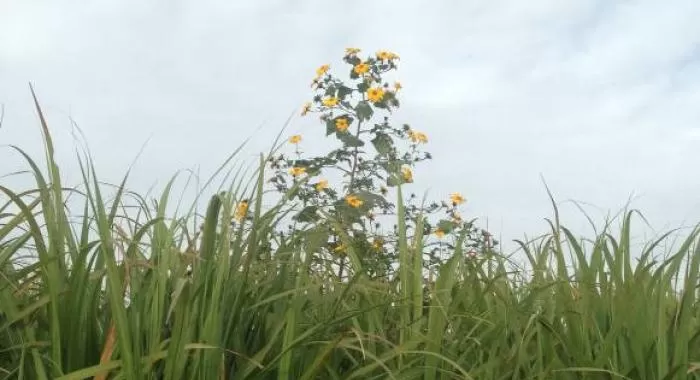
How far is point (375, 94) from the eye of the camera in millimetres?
5352

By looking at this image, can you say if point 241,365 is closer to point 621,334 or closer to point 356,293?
point 356,293

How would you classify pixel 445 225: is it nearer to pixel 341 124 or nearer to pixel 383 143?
pixel 383 143

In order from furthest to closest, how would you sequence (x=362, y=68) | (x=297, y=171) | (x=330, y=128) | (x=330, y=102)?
(x=362, y=68)
(x=330, y=102)
(x=330, y=128)
(x=297, y=171)

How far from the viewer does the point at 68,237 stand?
2.11 metres

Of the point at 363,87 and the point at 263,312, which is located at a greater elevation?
the point at 363,87

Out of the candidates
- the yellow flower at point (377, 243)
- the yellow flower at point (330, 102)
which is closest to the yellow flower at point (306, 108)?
the yellow flower at point (330, 102)

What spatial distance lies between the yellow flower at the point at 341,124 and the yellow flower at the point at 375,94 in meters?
0.24

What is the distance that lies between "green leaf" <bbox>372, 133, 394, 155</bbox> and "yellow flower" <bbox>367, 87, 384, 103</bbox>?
0.23 m

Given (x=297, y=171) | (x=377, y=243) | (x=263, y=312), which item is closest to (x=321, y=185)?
(x=297, y=171)

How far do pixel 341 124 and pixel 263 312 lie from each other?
2.98m

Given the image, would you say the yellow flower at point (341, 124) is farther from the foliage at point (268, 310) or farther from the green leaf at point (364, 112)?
the foliage at point (268, 310)

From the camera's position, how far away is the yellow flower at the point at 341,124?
5164mm

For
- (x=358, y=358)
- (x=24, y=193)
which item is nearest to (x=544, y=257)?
(x=358, y=358)

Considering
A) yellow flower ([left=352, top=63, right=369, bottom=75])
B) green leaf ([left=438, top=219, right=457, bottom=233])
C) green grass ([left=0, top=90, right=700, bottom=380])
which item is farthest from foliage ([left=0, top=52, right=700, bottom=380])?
yellow flower ([left=352, top=63, right=369, bottom=75])
